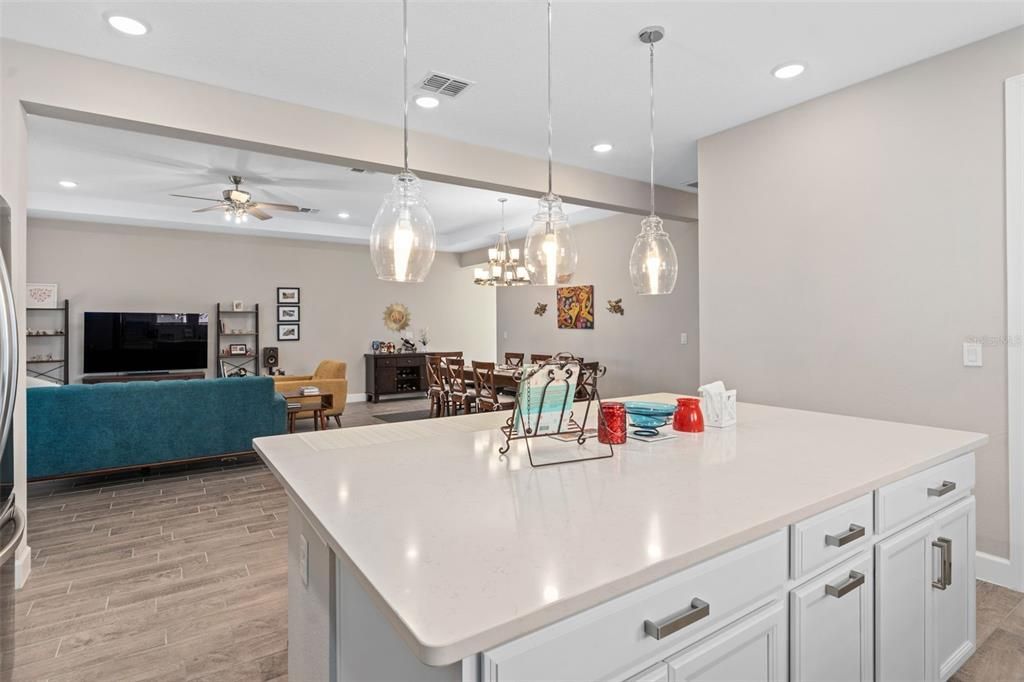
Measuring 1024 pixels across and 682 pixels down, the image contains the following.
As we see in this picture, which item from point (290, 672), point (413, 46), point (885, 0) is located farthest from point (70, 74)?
point (885, 0)

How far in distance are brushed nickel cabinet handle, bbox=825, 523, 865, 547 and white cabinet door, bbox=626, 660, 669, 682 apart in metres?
0.57

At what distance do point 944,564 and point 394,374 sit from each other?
8.03m

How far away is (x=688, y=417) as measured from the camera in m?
1.96

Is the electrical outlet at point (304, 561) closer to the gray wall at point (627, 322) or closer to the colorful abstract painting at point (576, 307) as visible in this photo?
the gray wall at point (627, 322)

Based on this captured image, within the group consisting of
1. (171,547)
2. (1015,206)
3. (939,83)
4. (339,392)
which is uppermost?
(939,83)

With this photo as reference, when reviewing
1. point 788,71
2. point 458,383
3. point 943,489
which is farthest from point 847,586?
point 458,383

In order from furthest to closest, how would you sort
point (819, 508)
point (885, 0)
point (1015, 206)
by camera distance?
point (1015, 206) → point (885, 0) → point (819, 508)

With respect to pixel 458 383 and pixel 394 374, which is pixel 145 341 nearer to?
pixel 394 374

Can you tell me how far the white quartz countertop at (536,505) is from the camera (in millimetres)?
794

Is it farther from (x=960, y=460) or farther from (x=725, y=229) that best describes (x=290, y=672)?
(x=725, y=229)

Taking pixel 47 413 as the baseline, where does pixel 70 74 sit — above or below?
above

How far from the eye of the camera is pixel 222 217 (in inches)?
284

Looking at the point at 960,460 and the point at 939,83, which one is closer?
the point at 960,460

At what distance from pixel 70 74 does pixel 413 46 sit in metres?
1.76
